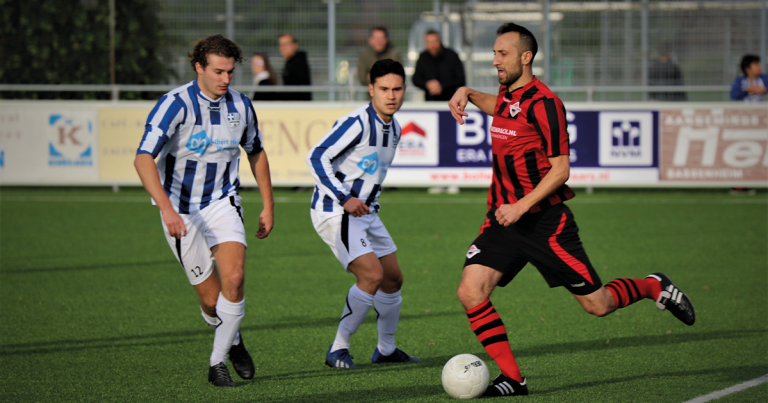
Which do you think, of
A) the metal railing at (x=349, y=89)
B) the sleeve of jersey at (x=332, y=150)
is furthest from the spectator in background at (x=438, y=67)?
the sleeve of jersey at (x=332, y=150)

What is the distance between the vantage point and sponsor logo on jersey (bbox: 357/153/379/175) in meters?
5.10

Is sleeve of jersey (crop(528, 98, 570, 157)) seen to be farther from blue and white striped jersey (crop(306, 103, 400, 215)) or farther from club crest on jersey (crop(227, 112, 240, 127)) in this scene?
club crest on jersey (crop(227, 112, 240, 127))

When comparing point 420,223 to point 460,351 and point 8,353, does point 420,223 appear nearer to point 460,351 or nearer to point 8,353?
point 460,351

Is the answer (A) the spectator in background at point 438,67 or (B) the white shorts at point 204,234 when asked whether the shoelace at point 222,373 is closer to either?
(B) the white shorts at point 204,234

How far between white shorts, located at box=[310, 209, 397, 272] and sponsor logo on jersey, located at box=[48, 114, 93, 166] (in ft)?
33.4

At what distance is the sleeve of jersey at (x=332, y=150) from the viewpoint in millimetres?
4988

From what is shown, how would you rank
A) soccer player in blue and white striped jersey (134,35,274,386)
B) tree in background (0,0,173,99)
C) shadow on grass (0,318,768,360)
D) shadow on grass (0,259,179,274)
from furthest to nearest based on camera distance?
1. tree in background (0,0,173,99)
2. shadow on grass (0,259,179,274)
3. shadow on grass (0,318,768,360)
4. soccer player in blue and white striped jersey (134,35,274,386)

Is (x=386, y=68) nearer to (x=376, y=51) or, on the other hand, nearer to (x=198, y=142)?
(x=198, y=142)

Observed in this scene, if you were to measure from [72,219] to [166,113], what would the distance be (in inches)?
309

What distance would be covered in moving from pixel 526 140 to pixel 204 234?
6.04ft

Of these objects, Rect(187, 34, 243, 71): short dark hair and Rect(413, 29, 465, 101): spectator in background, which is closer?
Rect(187, 34, 243, 71): short dark hair

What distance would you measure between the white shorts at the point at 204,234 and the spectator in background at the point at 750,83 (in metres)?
11.8

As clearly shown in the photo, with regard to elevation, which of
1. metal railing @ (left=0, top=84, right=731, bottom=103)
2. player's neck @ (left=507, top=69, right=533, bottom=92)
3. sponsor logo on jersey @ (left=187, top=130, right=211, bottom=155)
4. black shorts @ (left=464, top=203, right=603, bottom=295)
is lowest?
black shorts @ (left=464, top=203, right=603, bottom=295)

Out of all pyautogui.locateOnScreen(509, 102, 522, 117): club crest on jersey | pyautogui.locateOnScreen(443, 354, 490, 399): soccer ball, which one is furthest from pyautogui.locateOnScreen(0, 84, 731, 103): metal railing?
pyautogui.locateOnScreen(443, 354, 490, 399): soccer ball
